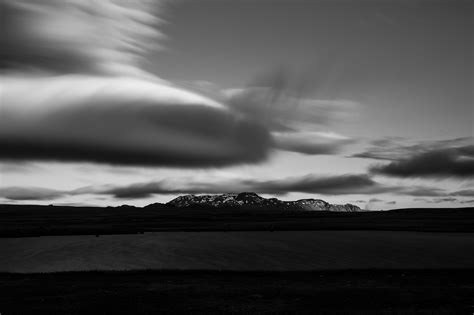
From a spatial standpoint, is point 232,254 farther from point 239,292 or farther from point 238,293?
point 238,293

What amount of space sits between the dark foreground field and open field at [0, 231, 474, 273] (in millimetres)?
7897

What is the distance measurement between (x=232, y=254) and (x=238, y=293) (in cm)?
2949

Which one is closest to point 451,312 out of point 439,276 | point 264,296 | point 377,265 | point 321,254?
point 264,296

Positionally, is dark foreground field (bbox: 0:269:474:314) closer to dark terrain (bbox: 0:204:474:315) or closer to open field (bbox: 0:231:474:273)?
dark terrain (bbox: 0:204:474:315)

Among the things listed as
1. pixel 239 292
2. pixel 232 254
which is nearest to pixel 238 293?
pixel 239 292

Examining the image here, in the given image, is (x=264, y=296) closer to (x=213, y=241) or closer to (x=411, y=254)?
(x=411, y=254)

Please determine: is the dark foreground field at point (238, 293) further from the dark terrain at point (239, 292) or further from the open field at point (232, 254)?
the open field at point (232, 254)

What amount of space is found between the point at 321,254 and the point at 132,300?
129 feet

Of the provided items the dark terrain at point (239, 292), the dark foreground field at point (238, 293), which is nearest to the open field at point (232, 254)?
the dark terrain at point (239, 292)

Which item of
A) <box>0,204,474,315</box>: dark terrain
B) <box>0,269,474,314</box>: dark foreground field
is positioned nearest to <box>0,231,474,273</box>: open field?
<box>0,204,474,315</box>: dark terrain

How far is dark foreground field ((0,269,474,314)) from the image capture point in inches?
1078

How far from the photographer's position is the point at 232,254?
6259 centimetres

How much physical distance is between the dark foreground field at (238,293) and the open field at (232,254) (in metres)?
7.90

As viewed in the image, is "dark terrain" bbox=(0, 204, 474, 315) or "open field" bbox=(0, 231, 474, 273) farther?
"open field" bbox=(0, 231, 474, 273)
